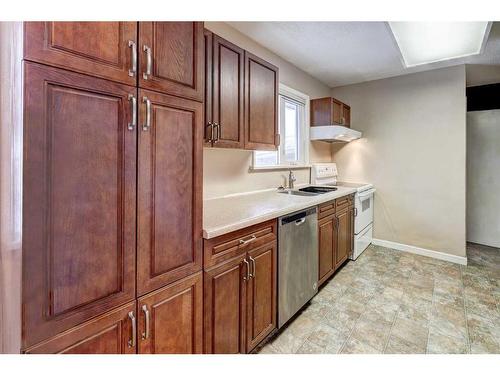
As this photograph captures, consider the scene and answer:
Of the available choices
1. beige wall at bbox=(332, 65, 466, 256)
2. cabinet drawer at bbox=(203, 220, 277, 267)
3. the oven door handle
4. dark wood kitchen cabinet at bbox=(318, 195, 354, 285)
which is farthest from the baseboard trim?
cabinet drawer at bbox=(203, 220, 277, 267)

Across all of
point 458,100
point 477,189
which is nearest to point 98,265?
point 458,100

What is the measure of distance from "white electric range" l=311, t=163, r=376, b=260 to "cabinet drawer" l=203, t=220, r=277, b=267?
1.90m

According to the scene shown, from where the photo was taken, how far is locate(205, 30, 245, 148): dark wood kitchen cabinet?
1539 mm

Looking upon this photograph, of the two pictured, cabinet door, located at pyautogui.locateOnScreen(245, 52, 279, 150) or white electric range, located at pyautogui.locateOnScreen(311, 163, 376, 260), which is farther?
white electric range, located at pyautogui.locateOnScreen(311, 163, 376, 260)

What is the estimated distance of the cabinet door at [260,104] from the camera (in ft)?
5.99

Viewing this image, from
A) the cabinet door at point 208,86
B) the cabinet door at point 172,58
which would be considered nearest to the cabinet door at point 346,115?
the cabinet door at point 208,86

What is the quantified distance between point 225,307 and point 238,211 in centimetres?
58

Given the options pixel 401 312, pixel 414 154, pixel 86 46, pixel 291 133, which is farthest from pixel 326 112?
pixel 86 46

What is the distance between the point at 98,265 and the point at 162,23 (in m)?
0.97

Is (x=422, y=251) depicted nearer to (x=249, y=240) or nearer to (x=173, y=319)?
(x=249, y=240)

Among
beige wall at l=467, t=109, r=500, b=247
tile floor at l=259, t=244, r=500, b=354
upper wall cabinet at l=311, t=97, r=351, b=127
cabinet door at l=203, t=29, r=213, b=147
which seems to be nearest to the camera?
cabinet door at l=203, t=29, r=213, b=147

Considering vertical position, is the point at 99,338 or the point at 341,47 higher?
the point at 341,47

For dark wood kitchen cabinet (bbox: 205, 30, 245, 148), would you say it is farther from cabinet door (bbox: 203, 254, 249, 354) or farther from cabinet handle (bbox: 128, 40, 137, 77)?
cabinet door (bbox: 203, 254, 249, 354)

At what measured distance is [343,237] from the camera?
9.09 ft
